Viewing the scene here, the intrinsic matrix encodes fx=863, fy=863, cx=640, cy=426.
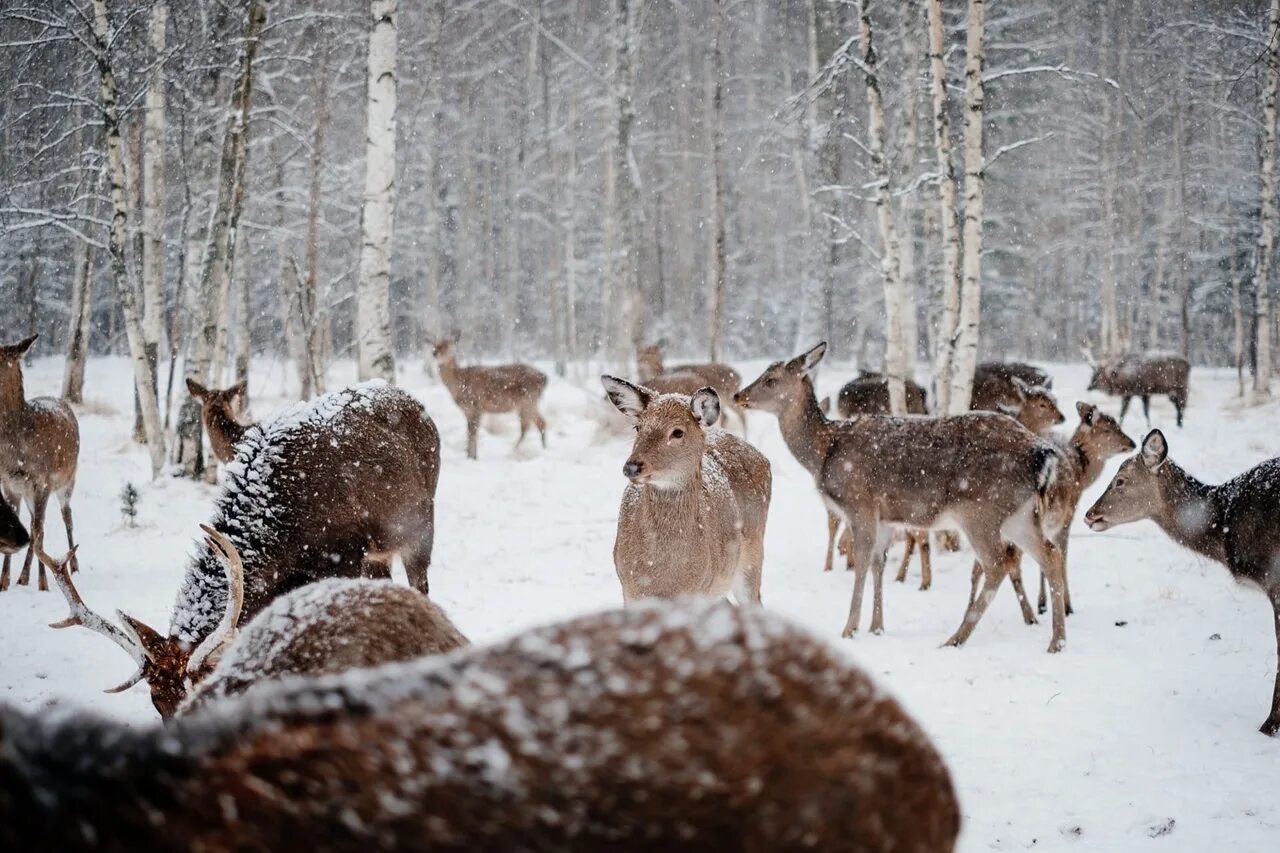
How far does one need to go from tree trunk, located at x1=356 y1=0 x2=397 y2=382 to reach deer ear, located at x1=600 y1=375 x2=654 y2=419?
6350 mm

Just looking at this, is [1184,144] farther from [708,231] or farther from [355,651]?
[355,651]

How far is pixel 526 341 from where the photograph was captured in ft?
134

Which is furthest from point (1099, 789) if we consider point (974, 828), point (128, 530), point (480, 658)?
point (128, 530)

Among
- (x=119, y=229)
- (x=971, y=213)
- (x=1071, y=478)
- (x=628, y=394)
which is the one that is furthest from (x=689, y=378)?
(x=628, y=394)

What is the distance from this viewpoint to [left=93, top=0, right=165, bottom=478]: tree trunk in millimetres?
10984

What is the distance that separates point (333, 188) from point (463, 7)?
23.8 feet

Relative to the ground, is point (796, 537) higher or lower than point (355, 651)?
lower

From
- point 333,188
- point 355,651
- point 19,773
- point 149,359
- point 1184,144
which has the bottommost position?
point 355,651

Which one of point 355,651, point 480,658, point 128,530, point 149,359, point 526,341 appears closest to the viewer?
point 480,658

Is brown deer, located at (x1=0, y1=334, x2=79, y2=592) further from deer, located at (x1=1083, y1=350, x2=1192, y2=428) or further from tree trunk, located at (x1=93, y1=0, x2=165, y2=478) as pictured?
deer, located at (x1=1083, y1=350, x2=1192, y2=428)

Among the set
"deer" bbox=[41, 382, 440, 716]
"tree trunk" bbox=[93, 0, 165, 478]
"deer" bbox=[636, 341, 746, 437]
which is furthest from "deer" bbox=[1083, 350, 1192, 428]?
"tree trunk" bbox=[93, 0, 165, 478]

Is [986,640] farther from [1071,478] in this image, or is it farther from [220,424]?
[220,424]

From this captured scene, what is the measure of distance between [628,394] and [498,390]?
1218 centimetres

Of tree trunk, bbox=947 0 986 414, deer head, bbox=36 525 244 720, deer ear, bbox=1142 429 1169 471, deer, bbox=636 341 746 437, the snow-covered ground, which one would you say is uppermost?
tree trunk, bbox=947 0 986 414
